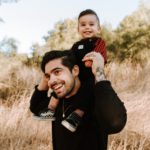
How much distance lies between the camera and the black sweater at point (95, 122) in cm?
233

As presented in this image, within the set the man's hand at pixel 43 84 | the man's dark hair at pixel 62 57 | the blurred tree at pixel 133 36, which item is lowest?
the man's hand at pixel 43 84

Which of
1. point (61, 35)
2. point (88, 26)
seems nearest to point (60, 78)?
point (88, 26)

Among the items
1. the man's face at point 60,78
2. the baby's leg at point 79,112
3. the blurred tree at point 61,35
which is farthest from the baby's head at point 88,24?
the blurred tree at point 61,35

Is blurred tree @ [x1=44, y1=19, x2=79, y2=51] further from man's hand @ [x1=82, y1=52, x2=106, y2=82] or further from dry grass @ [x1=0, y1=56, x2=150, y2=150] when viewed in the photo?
man's hand @ [x1=82, y1=52, x2=106, y2=82]

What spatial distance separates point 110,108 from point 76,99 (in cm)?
46

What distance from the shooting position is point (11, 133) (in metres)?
6.55

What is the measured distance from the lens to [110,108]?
7.61 ft

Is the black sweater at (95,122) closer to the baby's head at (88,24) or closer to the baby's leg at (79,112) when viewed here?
the baby's leg at (79,112)

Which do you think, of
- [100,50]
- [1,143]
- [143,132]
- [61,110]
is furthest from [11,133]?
[61,110]

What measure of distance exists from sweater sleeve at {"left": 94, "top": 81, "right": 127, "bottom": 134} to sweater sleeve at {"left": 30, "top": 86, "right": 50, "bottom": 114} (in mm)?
805

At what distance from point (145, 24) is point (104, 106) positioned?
18.9 metres

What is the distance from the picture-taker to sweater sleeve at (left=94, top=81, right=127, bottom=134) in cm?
232

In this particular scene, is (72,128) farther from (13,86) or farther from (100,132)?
(13,86)

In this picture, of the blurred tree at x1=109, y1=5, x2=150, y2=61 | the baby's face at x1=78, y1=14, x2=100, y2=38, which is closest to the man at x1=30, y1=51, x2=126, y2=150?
the baby's face at x1=78, y1=14, x2=100, y2=38
